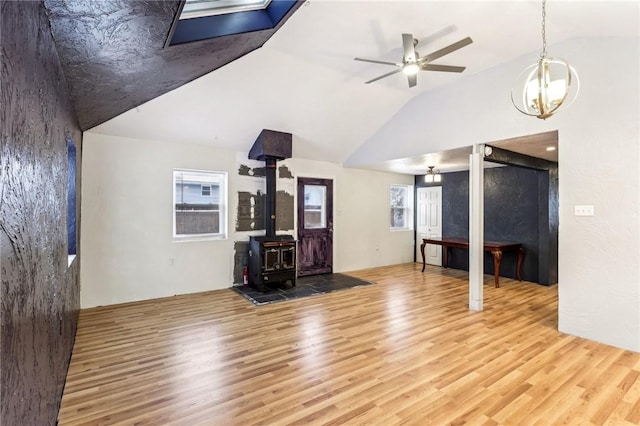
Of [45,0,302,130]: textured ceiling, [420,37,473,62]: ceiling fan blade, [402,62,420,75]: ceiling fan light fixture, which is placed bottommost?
[45,0,302,130]: textured ceiling

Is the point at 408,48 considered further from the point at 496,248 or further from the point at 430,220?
the point at 430,220

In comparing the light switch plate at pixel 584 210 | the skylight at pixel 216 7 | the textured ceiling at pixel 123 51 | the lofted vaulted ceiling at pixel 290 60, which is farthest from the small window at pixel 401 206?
the skylight at pixel 216 7

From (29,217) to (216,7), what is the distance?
6.76 feet

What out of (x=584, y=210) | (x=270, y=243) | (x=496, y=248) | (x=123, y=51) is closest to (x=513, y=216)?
(x=496, y=248)

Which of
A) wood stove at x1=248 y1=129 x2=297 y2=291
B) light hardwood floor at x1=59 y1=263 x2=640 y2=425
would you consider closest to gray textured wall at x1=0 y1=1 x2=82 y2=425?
light hardwood floor at x1=59 y1=263 x2=640 y2=425

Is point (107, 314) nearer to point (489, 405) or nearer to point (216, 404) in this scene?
point (216, 404)

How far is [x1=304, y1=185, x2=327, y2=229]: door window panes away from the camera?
21.1 ft

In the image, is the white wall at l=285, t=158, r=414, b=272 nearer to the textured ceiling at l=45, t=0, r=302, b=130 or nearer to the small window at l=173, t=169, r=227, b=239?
the small window at l=173, t=169, r=227, b=239

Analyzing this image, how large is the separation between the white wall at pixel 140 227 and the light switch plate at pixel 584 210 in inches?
186

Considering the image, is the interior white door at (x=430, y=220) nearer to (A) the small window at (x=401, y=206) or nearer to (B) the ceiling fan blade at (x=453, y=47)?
(A) the small window at (x=401, y=206)

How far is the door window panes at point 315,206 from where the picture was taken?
6.43 metres

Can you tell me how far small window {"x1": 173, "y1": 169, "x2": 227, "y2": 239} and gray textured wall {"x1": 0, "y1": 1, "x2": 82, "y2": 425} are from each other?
9.60ft

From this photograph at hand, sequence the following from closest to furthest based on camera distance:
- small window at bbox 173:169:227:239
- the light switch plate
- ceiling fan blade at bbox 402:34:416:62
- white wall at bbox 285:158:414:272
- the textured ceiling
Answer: the textured ceiling
ceiling fan blade at bbox 402:34:416:62
the light switch plate
small window at bbox 173:169:227:239
white wall at bbox 285:158:414:272

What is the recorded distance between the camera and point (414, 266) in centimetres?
744
